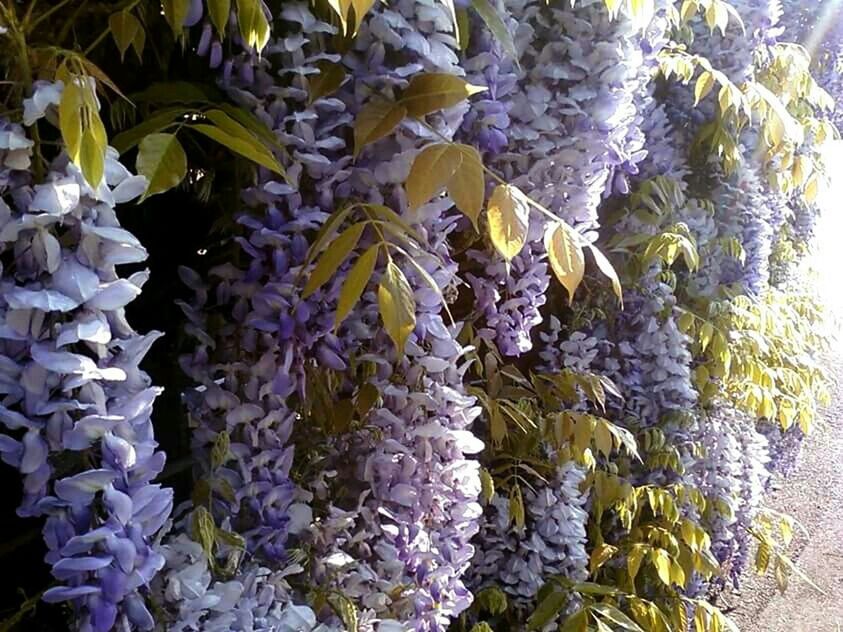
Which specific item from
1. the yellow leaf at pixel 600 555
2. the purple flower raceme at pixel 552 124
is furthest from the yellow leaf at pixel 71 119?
the yellow leaf at pixel 600 555

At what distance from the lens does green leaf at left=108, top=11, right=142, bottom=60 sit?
2.10 feet

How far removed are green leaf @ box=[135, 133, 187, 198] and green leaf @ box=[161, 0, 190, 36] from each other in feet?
0.27

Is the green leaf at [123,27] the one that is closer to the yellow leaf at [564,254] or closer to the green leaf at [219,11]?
the green leaf at [219,11]

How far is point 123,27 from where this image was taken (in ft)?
2.12

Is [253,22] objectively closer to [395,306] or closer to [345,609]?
[395,306]

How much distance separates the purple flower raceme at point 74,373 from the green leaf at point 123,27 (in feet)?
0.50

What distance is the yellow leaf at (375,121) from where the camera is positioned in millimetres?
711

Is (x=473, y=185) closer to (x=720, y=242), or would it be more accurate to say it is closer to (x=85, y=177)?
(x=85, y=177)

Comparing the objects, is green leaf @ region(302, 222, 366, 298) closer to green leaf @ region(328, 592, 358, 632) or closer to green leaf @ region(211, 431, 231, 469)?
green leaf @ region(211, 431, 231, 469)

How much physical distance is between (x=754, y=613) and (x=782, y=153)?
1.40m

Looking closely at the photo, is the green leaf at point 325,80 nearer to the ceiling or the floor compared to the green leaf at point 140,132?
nearer to the ceiling

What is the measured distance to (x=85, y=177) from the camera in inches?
19.3

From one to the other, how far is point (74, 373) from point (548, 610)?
1047mm

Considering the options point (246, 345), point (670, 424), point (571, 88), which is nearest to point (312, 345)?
point (246, 345)
